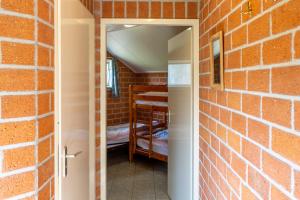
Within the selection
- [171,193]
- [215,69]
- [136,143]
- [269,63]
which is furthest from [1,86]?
Result: [136,143]

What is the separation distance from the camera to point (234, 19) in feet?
4.65

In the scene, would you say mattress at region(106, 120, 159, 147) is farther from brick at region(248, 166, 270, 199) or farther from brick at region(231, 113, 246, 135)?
brick at region(248, 166, 270, 199)

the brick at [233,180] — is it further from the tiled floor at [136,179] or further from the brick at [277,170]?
the tiled floor at [136,179]

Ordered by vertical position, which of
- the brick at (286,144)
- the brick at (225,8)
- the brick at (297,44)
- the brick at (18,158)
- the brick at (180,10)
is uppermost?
the brick at (180,10)

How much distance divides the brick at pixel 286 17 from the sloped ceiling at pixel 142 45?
2.45 m

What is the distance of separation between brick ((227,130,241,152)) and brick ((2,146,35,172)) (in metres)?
0.94

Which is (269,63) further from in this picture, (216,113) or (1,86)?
(1,86)

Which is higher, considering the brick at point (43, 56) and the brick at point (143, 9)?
the brick at point (143, 9)

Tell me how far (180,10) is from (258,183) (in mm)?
1717

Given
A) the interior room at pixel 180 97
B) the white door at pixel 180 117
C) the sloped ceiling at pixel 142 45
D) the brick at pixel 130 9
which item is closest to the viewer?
the interior room at pixel 180 97

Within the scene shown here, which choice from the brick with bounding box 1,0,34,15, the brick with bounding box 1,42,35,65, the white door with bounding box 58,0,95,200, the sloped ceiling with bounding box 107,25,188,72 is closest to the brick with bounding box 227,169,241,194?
the white door with bounding box 58,0,95,200

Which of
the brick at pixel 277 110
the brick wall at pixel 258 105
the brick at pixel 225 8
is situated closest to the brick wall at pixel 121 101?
the brick wall at pixel 258 105

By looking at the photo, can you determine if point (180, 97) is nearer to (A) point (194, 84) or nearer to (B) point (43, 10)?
(A) point (194, 84)

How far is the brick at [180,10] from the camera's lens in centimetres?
241
